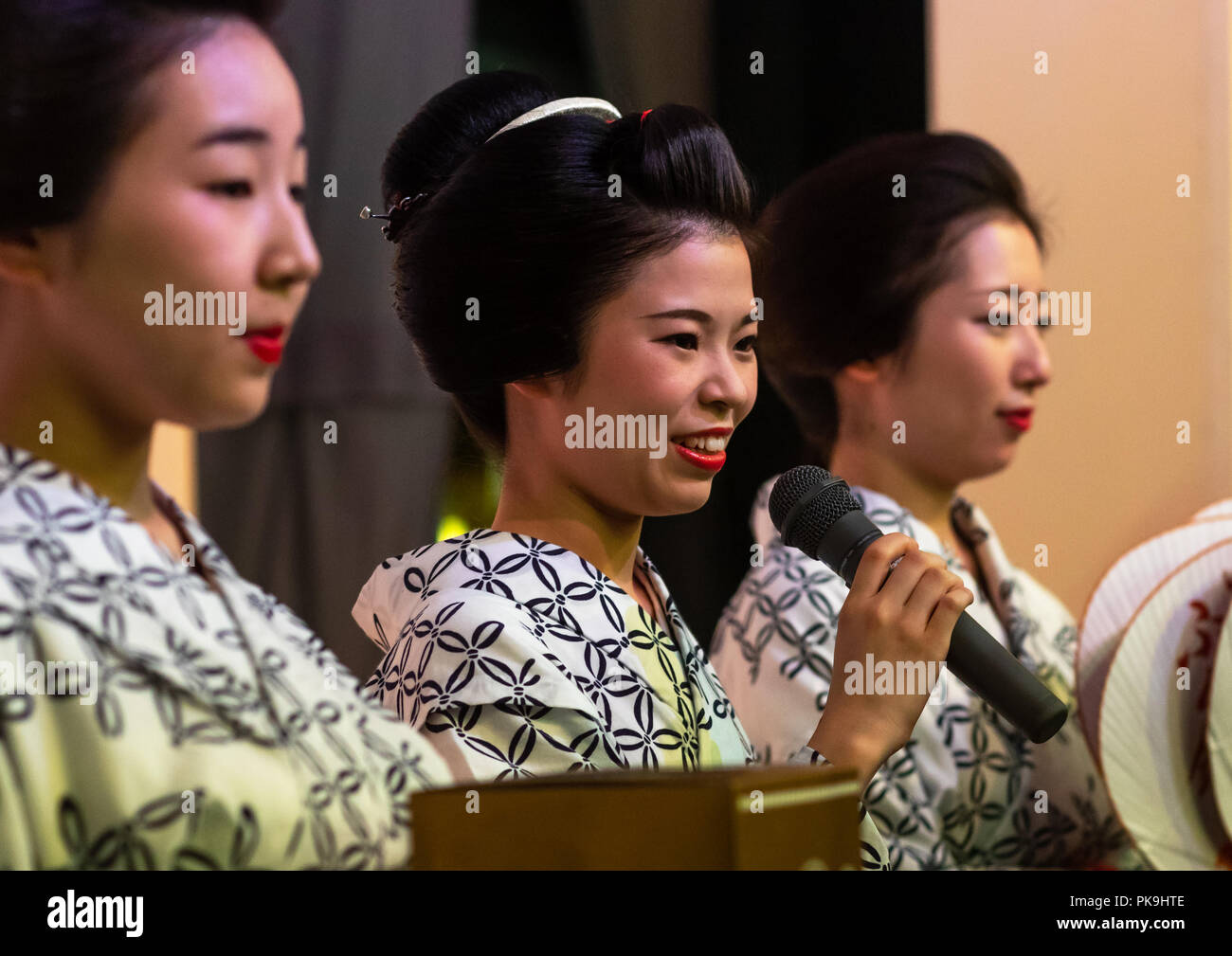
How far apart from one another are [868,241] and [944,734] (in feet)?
1.77

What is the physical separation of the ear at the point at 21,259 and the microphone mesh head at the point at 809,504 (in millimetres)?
592

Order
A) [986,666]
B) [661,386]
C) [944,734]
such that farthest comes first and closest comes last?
1. [944,734]
2. [661,386]
3. [986,666]

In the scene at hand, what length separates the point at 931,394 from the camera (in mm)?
1604

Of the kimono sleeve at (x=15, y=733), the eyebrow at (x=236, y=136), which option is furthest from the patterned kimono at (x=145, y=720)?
the eyebrow at (x=236, y=136)

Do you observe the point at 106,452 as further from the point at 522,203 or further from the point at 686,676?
the point at 686,676

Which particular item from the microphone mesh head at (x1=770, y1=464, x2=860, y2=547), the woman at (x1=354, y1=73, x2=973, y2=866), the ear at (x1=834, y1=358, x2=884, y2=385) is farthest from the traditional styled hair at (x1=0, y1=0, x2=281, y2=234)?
the ear at (x1=834, y1=358, x2=884, y2=385)

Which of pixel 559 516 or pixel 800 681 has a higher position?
pixel 559 516

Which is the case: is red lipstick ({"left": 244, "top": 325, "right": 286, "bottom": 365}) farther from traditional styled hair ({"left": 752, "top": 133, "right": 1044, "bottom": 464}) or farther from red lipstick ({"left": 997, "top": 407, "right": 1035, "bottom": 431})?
red lipstick ({"left": 997, "top": 407, "right": 1035, "bottom": 431})

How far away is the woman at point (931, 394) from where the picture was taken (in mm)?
1531

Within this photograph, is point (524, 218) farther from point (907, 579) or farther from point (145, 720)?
point (145, 720)

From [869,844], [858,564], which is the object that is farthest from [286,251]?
[869,844]

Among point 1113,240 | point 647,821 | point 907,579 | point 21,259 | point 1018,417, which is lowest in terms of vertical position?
point 647,821

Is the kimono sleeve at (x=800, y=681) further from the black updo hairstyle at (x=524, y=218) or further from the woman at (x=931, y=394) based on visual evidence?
the black updo hairstyle at (x=524, y=218)

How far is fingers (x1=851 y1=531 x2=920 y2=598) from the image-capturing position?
112 cm
